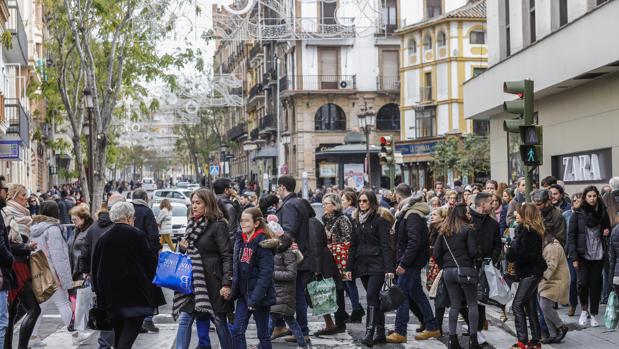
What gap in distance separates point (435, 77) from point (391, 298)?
44090 mm

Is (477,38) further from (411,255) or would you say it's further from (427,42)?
(411,255)

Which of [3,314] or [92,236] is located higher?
[92,236]

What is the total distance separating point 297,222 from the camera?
1151 centimetres

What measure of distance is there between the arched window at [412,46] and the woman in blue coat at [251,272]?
47.0 meters

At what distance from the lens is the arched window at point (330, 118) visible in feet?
204

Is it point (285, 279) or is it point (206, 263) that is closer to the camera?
point (206, 263)

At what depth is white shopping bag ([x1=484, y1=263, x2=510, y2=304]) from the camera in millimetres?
10734

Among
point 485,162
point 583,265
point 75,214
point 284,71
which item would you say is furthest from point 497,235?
Result: point 284,71

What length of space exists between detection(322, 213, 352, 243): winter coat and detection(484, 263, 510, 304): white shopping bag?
1907 millimetres

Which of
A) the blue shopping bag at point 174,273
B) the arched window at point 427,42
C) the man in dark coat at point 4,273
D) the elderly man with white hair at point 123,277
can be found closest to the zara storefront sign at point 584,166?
the blue shopping bag at point 174,273

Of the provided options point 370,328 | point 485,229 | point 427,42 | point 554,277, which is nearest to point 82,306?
point 370,328

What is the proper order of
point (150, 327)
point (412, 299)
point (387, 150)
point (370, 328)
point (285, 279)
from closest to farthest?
1. point (285, 279)
2. point (370, 328)
3. point (412, 299)
4. point (150, 327)
5. point (387, 150)

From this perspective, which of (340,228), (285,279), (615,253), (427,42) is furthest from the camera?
(427,42)

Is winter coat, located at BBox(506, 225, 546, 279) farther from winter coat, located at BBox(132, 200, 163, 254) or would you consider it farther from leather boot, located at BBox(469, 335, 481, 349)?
winter coat, located at BBox(132, 200, 163, 254)
